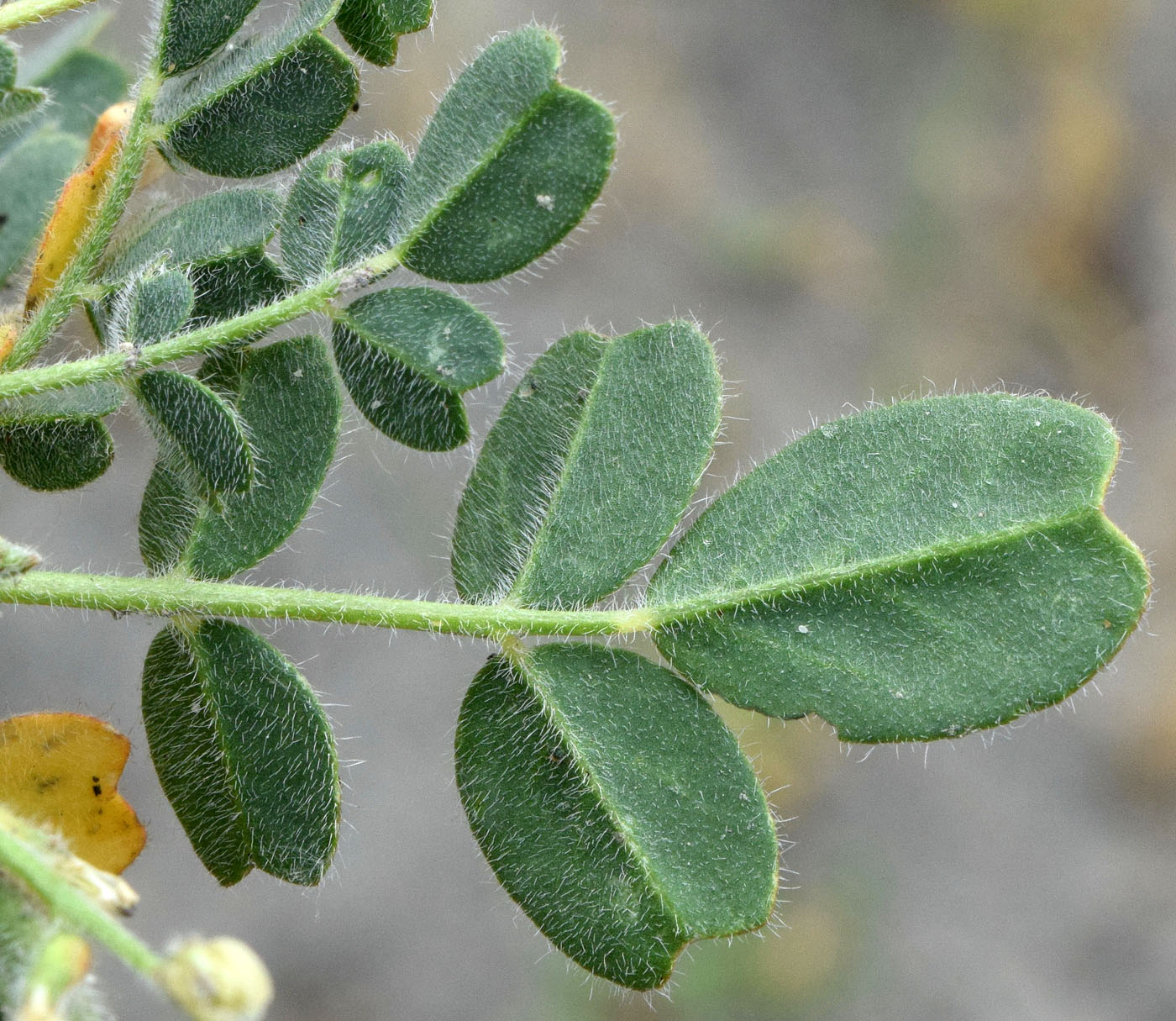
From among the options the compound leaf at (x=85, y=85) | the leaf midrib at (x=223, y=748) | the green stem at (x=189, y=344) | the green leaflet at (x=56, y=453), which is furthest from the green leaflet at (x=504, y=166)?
the compound leaf at (x=85, y=85)

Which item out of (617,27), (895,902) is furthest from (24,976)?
(617,27)

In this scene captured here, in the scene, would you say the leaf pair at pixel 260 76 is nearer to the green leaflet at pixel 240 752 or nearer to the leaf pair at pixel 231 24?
the leaf pair at pixel 231 24

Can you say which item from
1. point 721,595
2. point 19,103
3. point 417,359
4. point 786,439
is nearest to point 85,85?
point 19,103

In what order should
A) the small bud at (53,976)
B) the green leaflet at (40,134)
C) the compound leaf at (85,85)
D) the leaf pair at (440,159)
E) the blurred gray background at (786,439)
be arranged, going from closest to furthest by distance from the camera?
the small bud at (53,976) < the leaf pair at (440,159) < the green leaflet at (40,134) < the compound leaf at (85,85) < the blurred gray background at (786,439)

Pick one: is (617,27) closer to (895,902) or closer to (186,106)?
(895,902)

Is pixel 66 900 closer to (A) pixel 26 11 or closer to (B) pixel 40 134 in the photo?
(A) pixel 26 11

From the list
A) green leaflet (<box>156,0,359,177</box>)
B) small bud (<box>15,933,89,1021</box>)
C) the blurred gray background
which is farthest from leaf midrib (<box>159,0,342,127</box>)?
the blurred gray background

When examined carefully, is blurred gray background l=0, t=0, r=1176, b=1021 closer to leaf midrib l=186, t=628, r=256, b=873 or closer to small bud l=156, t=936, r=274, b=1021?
leaf midrib l=186, t=628, r=256, b=873
